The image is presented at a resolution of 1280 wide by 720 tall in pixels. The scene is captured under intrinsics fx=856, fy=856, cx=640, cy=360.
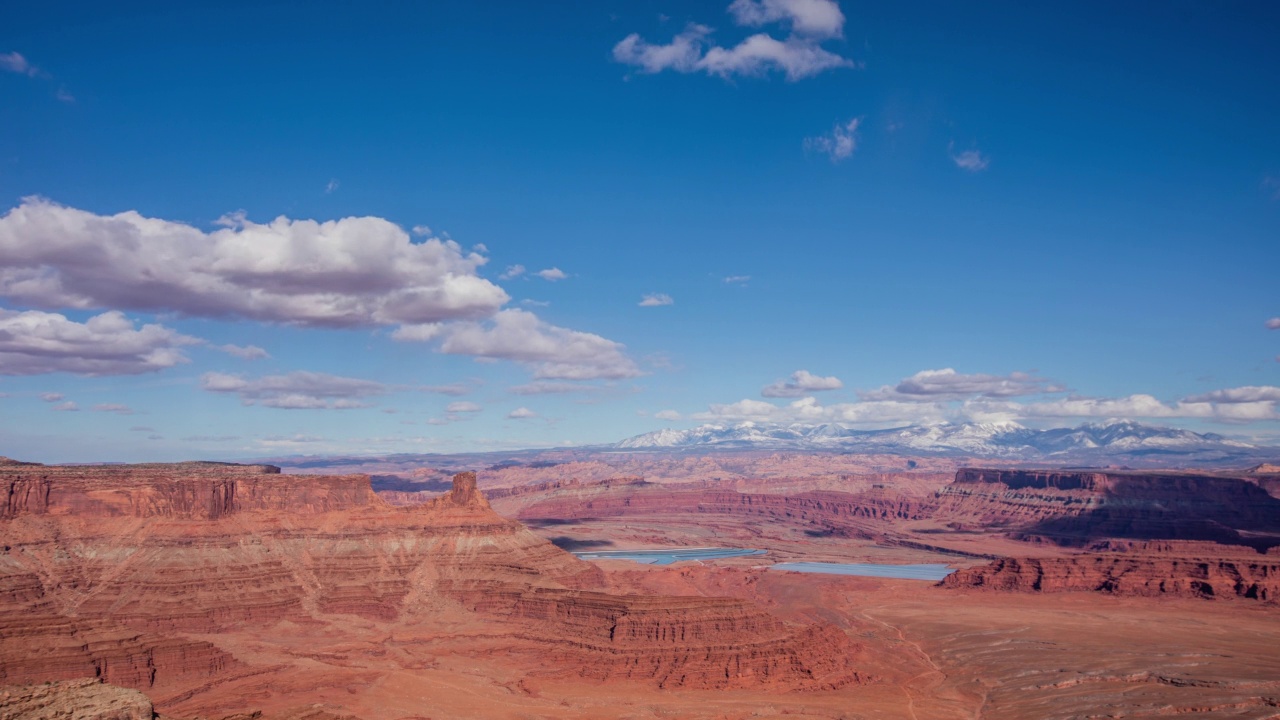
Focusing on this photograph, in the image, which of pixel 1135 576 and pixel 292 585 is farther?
pixel 1135 576

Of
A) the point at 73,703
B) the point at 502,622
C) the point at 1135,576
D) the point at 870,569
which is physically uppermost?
the point at 73,703

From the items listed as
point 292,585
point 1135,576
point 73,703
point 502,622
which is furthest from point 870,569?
point 73,703

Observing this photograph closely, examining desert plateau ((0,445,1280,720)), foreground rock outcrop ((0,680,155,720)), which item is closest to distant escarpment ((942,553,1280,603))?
desert plateau ((0,445,1280,720))

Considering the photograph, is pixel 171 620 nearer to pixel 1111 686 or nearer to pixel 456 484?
pixel 456 484

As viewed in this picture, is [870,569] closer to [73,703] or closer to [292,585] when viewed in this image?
[292,585]

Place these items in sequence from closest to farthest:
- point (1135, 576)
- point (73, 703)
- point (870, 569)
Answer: point (73, 703)
point (1135, 576)
point (870, 569)

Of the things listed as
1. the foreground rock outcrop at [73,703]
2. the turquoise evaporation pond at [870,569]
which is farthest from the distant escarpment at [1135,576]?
the foreground rock outcrop at [73,703]
